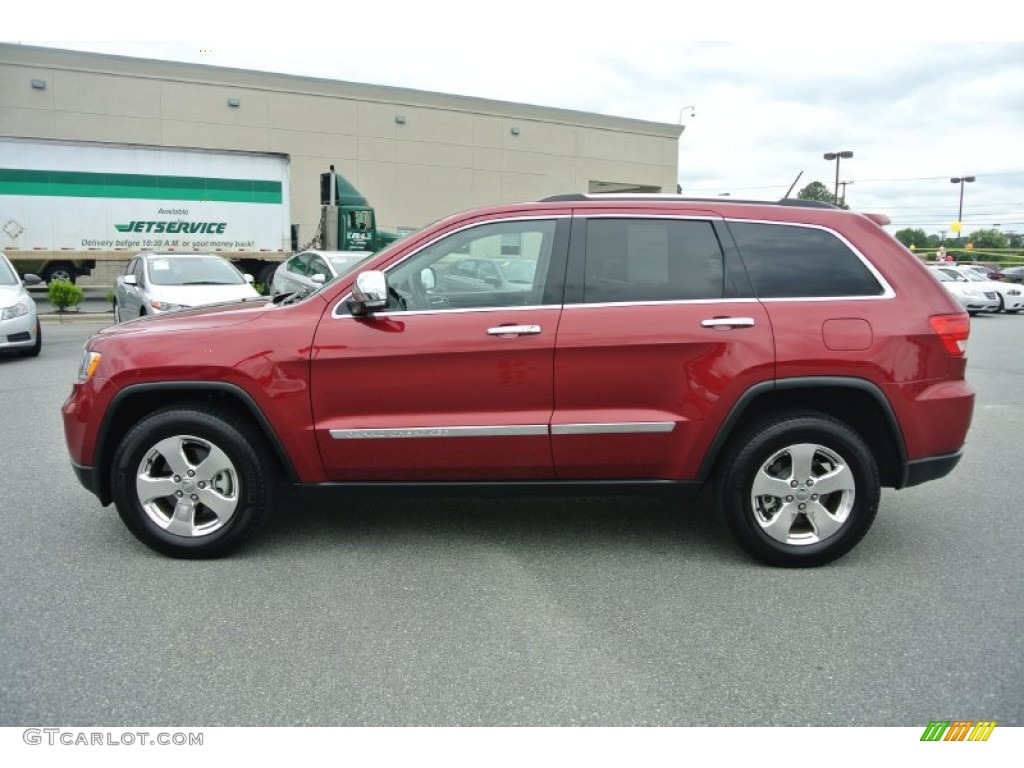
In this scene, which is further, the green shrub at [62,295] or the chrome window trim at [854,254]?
the green shrub at [62,295]

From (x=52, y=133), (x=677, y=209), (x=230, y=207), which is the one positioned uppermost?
(x=52, y=133)

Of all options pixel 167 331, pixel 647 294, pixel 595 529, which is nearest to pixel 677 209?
pixel 647 294

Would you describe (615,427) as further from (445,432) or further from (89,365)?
(89,365)

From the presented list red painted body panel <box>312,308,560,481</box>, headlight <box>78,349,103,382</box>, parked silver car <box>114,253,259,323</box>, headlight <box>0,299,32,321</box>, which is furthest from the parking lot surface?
parked silver car <box>114,253,259,323</box>

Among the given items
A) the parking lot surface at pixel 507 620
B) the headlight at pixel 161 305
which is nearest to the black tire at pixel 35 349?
the headlight at pixel 161 305

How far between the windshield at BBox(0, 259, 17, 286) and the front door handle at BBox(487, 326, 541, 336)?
9947mm

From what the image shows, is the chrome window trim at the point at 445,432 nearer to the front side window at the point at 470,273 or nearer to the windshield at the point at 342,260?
the front side window at the point at 470,273

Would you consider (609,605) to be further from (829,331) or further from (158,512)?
(158,512)

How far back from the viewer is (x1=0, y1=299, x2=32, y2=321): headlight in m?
10.8

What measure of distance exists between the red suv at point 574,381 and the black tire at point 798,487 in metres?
0.01

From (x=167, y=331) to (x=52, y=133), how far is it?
29465mm

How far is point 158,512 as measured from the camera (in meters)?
4.26

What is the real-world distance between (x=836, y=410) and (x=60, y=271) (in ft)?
77.8

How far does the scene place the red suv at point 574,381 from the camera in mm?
4078
